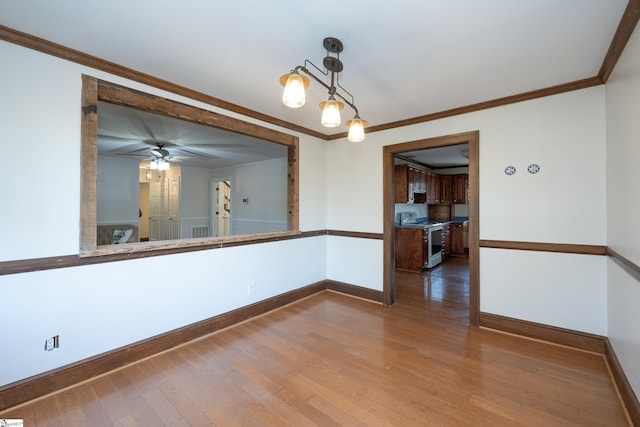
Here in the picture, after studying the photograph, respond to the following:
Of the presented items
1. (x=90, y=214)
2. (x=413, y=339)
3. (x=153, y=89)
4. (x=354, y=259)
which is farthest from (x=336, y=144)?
(x=90, y=214)

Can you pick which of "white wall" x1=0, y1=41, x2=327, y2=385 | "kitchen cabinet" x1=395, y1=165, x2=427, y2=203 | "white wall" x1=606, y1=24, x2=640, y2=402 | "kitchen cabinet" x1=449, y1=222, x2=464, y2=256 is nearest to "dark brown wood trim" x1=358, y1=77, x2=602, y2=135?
"white wall" x1=606, y1=24, x2=640, y2=402

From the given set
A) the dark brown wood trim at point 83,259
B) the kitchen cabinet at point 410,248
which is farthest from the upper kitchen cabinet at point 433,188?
the dark brown wood trim at point 83,259

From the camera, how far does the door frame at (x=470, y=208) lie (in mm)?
2951

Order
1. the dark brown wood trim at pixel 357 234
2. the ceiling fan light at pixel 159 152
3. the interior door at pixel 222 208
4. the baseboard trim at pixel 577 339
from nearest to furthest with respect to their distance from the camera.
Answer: the baseboard trim at pixel 577 339, the dark brown wood trim at pixel 357 234, the ceiling fan light at pixel 159 152, the interior door at pixel 222 208

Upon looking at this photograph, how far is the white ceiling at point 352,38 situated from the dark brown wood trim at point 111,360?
90.4 inches

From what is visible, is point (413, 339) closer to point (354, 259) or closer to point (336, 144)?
point (354, 259)

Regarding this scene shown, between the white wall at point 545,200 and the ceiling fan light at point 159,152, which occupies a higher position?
the ceiling fan light at point 159,152

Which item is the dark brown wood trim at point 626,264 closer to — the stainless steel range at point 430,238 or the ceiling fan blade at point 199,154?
the stainless steel range at point 430,238

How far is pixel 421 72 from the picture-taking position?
7.36ft

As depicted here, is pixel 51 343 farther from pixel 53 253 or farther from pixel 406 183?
pixel 406 183

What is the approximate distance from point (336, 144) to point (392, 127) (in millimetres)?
916

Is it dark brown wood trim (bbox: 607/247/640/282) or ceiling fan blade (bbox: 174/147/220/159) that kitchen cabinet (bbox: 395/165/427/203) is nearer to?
dark brown wood trim (bbox: 607/247/640/282)

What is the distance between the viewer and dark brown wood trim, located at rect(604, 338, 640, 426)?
5.15 feet

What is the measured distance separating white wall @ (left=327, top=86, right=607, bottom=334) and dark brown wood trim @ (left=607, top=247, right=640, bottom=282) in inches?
14.5
